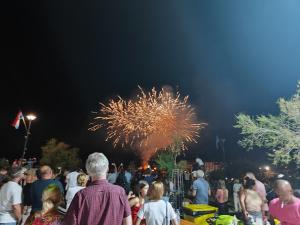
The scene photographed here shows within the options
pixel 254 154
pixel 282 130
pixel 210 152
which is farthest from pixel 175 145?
pixel 210 152

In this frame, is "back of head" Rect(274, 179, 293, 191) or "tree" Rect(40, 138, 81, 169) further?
"tree" Rect(40, 138, 81, 169)

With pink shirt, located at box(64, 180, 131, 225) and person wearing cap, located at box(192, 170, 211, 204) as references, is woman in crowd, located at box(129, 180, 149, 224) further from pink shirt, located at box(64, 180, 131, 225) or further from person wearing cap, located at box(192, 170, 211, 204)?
person wearing cap, located at box(192, 170, 211, 204)

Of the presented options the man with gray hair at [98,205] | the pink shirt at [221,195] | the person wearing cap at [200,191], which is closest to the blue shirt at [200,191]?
the person wearing cap at [200,191]

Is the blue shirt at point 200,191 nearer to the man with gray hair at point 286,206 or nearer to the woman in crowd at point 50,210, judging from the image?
the man with gray hair at point 286,206

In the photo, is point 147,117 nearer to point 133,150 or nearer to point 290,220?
point 290,220

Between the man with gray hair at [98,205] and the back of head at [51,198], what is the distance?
41.2 inches

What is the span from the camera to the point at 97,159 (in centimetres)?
363

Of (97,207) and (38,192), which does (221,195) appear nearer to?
(38,192)

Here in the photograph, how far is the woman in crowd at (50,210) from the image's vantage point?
13.8ft

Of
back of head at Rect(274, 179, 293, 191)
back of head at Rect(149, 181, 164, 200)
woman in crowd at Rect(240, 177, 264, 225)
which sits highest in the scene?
back of head at Rect(274, 179, 293, 191)

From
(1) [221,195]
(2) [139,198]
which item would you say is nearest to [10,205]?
(2) [139,198]

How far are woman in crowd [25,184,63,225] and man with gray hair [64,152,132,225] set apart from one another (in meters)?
0.89

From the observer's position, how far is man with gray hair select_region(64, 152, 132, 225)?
337cm

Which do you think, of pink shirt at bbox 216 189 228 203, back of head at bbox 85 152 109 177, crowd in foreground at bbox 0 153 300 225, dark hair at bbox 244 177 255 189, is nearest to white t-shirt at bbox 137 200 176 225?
crowd in foreground at bbox 0 153 300 225
